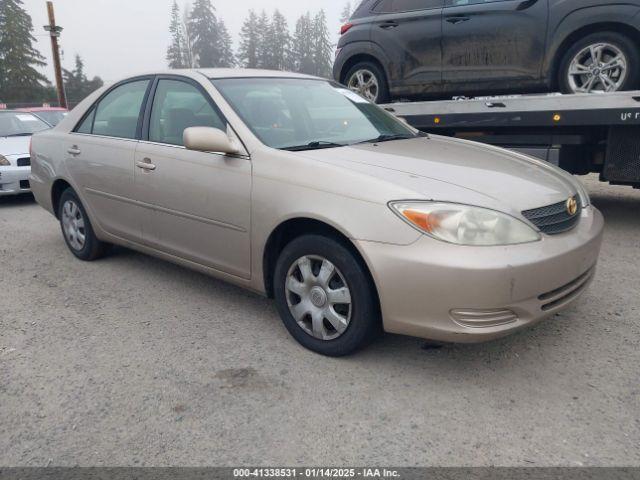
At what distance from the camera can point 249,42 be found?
81000 mm

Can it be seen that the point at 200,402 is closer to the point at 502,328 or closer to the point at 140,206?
the point at 502,328

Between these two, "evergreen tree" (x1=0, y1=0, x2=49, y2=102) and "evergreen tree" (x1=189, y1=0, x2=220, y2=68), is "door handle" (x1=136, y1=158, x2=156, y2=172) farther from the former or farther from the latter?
"evergreen tree" (x1=189, y1=0, x2=220, y2=68)

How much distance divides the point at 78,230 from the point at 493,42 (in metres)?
4.55

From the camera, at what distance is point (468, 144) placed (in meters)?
4.00

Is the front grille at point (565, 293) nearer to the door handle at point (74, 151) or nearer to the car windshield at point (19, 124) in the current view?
the door handle at point (74, 151)

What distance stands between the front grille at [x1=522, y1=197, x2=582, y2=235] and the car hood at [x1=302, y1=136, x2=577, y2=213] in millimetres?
34

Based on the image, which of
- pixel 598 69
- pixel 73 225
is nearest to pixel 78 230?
pixel 73 225

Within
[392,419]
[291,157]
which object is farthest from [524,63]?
[392,419]

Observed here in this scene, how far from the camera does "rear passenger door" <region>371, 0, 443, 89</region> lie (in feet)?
20.9

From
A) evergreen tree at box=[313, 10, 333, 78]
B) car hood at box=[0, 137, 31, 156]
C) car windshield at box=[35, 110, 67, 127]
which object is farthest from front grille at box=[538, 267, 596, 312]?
evergreen tree at box=[313, 10, 333, 78]

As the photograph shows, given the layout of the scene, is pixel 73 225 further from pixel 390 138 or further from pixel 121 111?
pixel 390 138

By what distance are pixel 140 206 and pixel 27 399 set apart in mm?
1698

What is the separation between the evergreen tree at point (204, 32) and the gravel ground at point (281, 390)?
82.3 m

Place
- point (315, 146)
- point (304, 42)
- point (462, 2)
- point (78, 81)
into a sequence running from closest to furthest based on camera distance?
point (315, 146) < point (462, 2) < point (78, 81) < point (304, 42)
